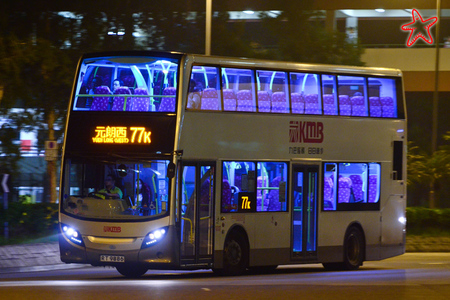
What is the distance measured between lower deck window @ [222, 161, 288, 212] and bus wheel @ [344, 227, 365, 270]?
2.24 meters

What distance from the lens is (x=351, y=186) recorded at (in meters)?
17.8

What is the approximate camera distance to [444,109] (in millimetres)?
41312

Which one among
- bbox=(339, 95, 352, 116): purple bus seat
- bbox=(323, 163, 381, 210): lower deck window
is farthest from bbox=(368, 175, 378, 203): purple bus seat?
bbox=(339, 95, 352, 116): purple bus seat

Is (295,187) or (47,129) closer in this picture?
(295,187)

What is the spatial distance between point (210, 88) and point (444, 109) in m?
28.4

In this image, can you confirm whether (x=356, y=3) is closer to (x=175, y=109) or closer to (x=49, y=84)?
(x=49, y=84)

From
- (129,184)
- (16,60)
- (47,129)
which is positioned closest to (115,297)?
(129,184)

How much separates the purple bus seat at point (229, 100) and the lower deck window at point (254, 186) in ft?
3.31

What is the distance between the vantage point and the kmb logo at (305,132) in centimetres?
1666

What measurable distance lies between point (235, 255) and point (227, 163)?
1733mm

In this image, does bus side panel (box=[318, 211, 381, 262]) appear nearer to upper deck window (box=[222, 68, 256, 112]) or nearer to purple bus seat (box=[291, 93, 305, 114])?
purple bus seat (box=[291, 93, 305, 114])

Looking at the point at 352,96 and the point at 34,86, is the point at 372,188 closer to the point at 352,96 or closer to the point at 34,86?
the point at 352,96

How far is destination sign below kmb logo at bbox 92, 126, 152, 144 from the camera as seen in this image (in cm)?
1429

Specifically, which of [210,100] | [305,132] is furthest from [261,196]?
[210,100]
